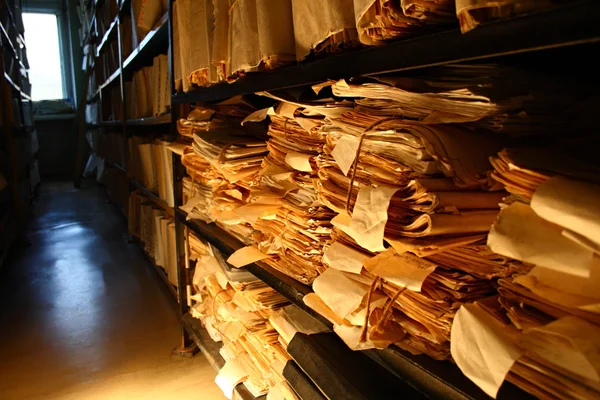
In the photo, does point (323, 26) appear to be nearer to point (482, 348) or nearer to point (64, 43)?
point (482, 348)

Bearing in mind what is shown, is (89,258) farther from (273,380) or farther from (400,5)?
(400,5)

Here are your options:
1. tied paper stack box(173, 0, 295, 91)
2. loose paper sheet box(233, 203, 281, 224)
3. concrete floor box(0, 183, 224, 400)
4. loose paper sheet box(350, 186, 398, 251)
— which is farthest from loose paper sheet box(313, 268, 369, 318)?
concrete floor box(0, 183, 224, 400)

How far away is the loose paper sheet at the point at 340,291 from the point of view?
737 millimetres

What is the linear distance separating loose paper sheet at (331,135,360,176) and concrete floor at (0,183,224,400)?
1.44 meters

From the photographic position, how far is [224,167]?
1.34m

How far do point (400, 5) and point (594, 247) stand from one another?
1.30 feet

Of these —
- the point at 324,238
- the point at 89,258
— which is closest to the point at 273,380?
the point at 324,238

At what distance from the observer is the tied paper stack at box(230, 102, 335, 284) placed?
0.96 meters

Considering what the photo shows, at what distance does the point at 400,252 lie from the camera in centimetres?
65

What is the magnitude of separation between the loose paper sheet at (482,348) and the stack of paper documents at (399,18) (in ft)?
1.30

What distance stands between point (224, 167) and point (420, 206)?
2.76 ft

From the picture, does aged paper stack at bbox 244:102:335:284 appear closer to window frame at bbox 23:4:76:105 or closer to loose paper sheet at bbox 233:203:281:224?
loose paper sheet at bbox 233:203:281:224

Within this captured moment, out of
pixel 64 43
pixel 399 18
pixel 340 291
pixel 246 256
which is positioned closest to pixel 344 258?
pixel 340 291

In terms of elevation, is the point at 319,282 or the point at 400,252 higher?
the point at 400,252
